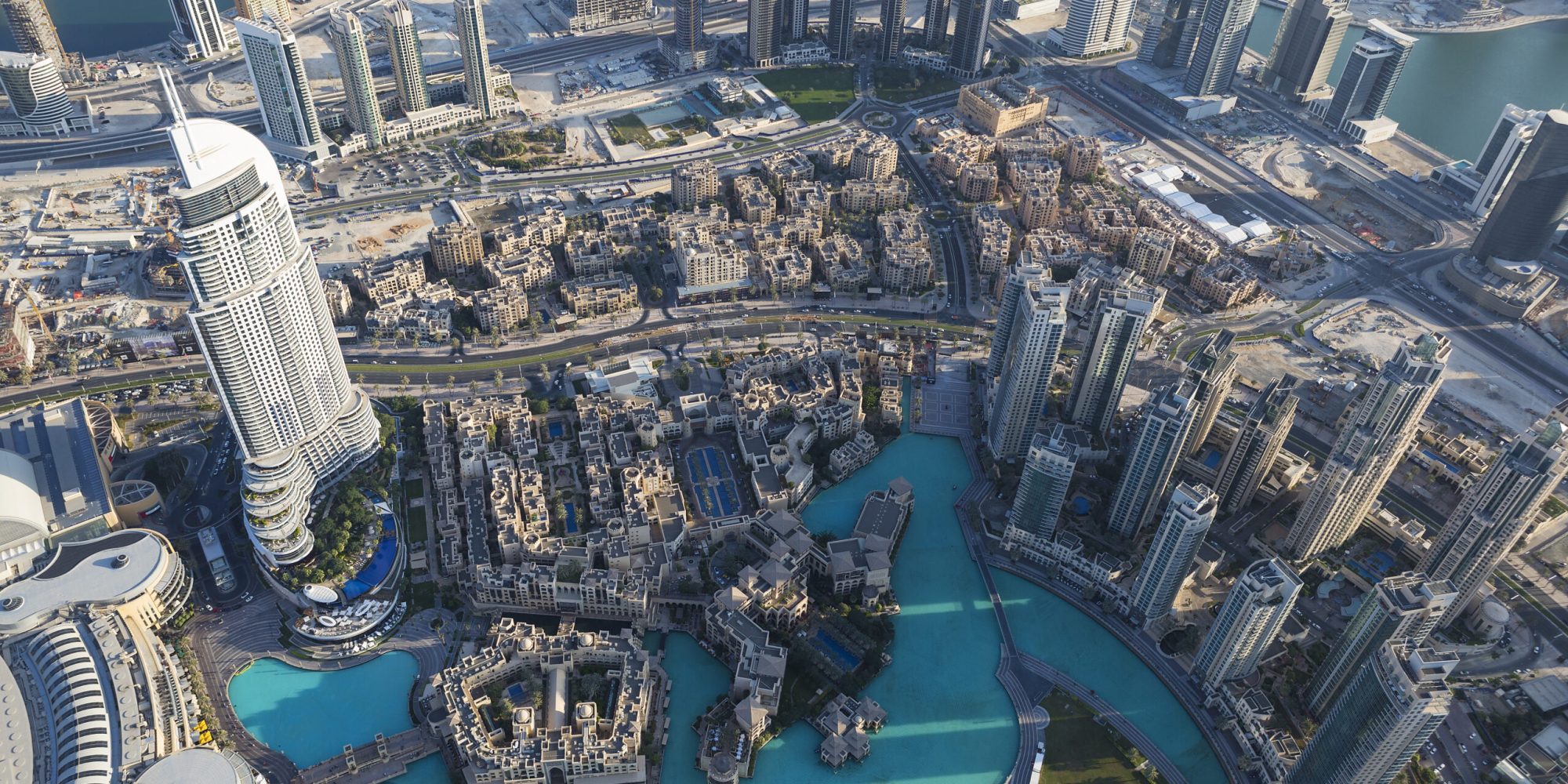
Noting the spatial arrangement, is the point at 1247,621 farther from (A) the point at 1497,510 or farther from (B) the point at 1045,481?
(A) the point at 1497,510

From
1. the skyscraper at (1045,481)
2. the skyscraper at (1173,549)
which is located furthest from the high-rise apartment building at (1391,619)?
the skyscraper at (1045,481)

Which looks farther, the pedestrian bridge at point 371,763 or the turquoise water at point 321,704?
the turquoise water at point 321,704

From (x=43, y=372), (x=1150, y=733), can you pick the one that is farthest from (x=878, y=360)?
(x=43, y=372)

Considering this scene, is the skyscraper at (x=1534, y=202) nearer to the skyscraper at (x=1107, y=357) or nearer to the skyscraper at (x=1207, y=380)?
the skyscraper at (x=1107, y=357)

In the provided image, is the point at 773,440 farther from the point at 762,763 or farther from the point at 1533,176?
the point at 1533,176

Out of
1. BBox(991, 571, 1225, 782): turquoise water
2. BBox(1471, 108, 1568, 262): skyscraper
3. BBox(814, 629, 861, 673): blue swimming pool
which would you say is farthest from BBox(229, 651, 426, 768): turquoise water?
BBox(1471, 108, 1568, 262): skyscraper

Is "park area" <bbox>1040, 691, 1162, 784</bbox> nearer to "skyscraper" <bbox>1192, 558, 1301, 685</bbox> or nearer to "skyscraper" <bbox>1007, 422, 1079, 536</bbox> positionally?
"skyscraper" <bbox>1192, 558, 1301, 685</bbox>
